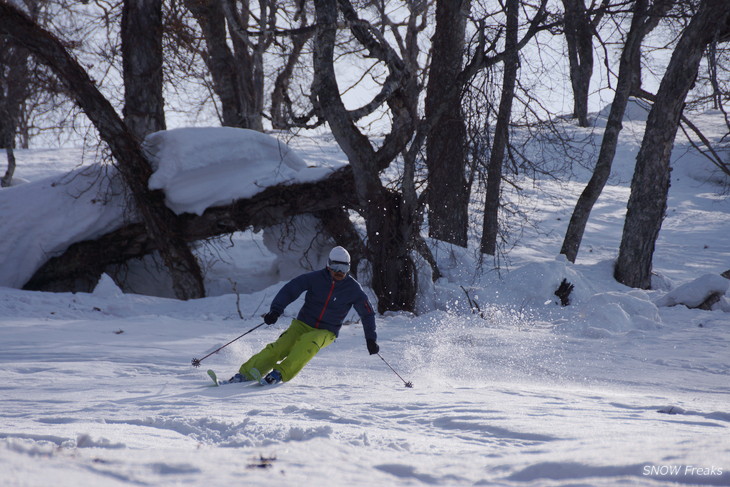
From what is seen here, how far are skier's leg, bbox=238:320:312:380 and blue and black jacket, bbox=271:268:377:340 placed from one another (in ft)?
0.37

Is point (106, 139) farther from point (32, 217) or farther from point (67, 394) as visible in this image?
point (67, 394)

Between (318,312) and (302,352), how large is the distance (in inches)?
22.8

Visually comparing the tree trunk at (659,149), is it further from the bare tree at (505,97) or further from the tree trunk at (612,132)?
the bare tree at (505,97)

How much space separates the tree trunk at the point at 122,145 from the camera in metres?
10.4

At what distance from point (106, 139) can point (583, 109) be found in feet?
74.7

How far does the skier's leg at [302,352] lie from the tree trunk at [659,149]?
8054mm

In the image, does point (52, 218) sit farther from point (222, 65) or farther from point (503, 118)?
point (503, 118)

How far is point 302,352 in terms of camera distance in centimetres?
633

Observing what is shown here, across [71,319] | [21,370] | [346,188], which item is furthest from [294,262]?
[21,370]

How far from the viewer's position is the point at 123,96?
13852 mm

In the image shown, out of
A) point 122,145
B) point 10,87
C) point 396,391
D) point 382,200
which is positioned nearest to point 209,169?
point 122,145

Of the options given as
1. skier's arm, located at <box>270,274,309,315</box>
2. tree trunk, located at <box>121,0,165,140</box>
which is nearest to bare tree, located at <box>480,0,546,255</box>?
skier's arm, located at <box>270,274,309,315</box>

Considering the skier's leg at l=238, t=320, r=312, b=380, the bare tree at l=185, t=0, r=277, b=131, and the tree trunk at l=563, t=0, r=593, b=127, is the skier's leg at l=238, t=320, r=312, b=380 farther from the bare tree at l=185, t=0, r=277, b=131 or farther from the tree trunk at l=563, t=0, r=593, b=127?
the bare tree at l=185, t=0, r=277, b=131

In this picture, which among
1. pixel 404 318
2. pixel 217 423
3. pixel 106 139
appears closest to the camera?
pixel 217 423
